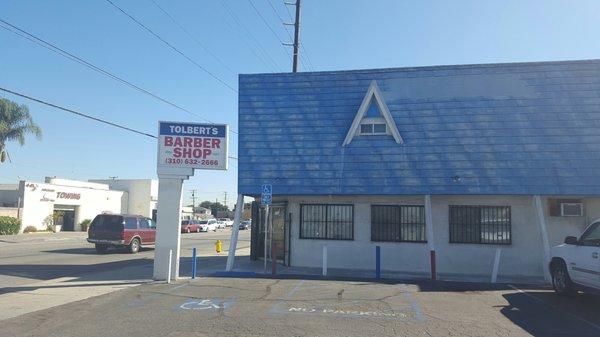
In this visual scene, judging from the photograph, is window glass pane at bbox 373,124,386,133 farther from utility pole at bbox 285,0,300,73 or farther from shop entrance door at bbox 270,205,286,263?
utility pole at bbox 285,0,300,73

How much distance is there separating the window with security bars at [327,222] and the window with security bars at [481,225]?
342cm

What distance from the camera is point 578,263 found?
1150cm

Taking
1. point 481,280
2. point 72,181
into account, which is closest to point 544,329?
point 481,280

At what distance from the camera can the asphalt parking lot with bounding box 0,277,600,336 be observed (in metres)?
8.42

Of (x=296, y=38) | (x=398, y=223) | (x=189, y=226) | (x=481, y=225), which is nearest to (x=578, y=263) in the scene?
(x=481, y=225)

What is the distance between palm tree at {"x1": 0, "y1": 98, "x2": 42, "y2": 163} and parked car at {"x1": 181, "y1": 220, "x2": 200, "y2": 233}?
1681 cm

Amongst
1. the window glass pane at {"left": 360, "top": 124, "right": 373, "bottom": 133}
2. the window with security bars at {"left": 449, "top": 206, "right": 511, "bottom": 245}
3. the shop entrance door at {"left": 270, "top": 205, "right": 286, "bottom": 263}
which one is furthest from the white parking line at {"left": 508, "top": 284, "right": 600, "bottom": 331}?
the shop entrance door at {"left": 270, "top": 205, "right": 286, "bottom": 263}

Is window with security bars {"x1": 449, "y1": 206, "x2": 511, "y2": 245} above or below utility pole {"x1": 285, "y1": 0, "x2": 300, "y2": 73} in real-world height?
below

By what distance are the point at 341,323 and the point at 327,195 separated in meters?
8.90

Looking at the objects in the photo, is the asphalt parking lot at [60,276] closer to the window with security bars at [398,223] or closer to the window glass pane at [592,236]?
the window with security bars at [398,223]

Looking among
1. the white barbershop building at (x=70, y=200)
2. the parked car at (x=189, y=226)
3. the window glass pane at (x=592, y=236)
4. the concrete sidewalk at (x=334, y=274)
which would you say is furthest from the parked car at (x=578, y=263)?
the parked car at (x=189, y=226)

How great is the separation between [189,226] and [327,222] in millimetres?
41319

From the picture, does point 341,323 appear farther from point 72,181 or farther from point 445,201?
point 72,181

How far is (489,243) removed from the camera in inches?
679
